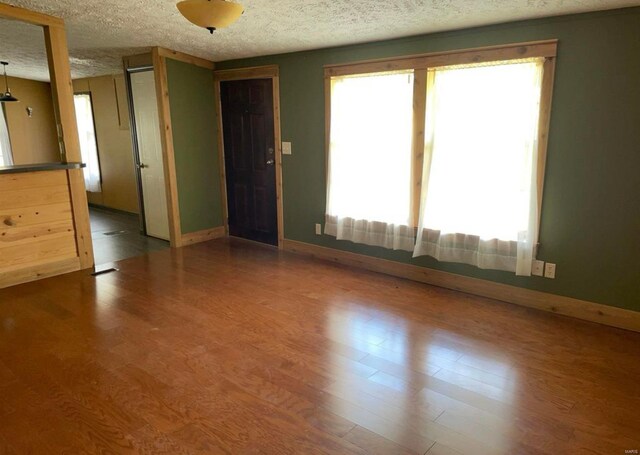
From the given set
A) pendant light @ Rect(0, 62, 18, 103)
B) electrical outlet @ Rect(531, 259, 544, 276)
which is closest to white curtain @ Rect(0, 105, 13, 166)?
pendant light @ Rect(0, 62, 18, 103)

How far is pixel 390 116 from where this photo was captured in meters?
3.80

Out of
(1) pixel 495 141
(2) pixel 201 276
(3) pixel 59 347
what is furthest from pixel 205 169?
(1) pixel 495 141

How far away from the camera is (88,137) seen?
7.19m

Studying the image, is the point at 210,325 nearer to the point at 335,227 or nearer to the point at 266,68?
the point at 335,227

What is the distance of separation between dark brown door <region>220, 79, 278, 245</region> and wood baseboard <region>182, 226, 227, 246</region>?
9.0 inches

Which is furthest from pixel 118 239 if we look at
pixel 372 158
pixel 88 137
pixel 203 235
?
pixel 372 158

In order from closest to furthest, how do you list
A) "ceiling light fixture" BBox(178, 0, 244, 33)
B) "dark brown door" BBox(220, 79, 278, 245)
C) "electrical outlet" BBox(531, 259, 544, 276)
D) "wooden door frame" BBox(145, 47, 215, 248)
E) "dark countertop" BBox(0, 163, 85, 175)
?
1. "ceiling light fixture" BBox(178, 0, 244, 33)
2. "electrical outlet" BBox(531, 259, 544, 276)
3. "dark countertop" BBox(0, 163, 85, 175)
4. "wooden door frame" BBox(145, 47, 215, 248)
5. "dark brown door" BBox(220, 79, 278, 245)

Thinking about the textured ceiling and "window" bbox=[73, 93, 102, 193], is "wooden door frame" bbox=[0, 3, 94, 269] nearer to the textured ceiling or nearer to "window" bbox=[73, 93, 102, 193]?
the textured ceiling

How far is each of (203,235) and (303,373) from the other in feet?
11.0

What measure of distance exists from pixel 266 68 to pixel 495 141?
8.66 ft

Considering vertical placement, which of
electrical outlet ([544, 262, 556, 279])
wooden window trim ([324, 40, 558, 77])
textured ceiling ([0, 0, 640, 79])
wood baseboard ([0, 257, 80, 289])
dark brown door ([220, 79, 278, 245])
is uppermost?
textured ceiling ([0, 0, 640, 79])

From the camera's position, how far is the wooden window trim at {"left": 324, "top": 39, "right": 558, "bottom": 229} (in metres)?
3.03

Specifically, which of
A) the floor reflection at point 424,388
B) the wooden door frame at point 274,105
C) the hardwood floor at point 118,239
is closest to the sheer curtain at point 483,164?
the floor reflection at point 424,388

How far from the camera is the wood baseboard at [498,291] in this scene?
3018 millimetres
